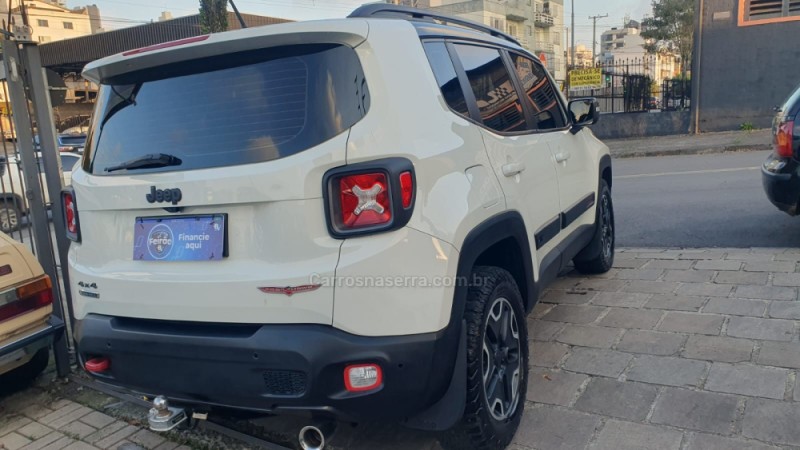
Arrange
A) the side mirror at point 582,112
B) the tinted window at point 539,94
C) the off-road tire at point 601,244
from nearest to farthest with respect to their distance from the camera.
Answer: the tinted window at point 539,94, the side mirror at point 582,112, the off-road tire at point 601,244

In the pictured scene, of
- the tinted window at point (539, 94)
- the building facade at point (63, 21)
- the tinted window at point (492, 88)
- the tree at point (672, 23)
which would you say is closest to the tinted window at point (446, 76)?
the tinted window at point (492, 88)

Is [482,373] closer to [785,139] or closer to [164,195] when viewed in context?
[164,195]

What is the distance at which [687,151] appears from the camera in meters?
14.2

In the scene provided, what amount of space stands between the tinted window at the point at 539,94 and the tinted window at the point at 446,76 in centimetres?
94

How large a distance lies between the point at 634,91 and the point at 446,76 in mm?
17261

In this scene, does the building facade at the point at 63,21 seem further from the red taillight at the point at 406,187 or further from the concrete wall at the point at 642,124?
the red taillight at the point at 406,187

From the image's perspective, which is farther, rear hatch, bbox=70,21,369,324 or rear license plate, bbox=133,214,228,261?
rear license plate, bbox=133,214,228,261

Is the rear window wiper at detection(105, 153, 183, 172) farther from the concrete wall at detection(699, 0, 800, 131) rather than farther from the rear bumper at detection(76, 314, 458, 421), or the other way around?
the concrete wall at detection(699, 0, 800, 131)

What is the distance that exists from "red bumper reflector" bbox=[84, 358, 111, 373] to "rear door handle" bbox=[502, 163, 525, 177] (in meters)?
1.95

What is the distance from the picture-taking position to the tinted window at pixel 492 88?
117 inches

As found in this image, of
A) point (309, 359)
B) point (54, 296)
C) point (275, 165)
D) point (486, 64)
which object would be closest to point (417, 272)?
point (309, 359)

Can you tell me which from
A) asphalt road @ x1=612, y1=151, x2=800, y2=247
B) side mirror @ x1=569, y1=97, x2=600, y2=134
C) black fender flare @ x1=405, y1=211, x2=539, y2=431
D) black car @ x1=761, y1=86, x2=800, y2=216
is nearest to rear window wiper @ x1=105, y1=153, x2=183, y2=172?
black fender flare @ x1=405, y1=211, x2=539, y2=431

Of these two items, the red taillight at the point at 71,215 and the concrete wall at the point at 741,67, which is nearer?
the red taillight at the point at 71,215

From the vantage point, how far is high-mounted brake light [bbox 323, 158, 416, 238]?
208cm
